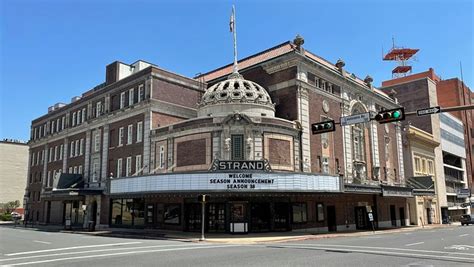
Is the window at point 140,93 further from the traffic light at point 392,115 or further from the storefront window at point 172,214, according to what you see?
the traffic light at point 392,115

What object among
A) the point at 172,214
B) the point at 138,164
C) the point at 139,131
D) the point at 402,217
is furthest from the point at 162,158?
the point at 402,217

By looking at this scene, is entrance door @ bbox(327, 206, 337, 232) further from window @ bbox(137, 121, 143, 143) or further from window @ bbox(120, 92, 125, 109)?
window @ bbox(120, 92, 125, 109)

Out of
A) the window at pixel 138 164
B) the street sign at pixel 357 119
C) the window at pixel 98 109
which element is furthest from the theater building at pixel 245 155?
the street sign at pixel 357 119

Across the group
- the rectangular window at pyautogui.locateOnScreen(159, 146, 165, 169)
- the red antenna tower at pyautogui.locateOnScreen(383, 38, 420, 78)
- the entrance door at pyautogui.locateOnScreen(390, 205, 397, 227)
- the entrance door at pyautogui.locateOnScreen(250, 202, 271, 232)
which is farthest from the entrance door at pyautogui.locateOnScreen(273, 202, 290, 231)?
the red antenna tower at pyautogui.locateOnScreen(383, 38, 420, 78)

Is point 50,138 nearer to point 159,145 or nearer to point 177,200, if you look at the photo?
point 159,145

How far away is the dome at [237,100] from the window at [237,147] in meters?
2.79

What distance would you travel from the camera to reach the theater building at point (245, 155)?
33469 mm

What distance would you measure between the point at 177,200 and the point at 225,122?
8650mm

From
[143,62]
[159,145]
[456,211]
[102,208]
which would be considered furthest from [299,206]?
[456,211]

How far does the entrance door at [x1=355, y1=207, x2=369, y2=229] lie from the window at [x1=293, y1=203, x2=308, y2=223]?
32.2 ft

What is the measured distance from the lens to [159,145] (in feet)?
134

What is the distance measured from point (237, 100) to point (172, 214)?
12374 millimetres

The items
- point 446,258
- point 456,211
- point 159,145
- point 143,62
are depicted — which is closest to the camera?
point 446,258

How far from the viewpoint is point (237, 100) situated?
37.8m
